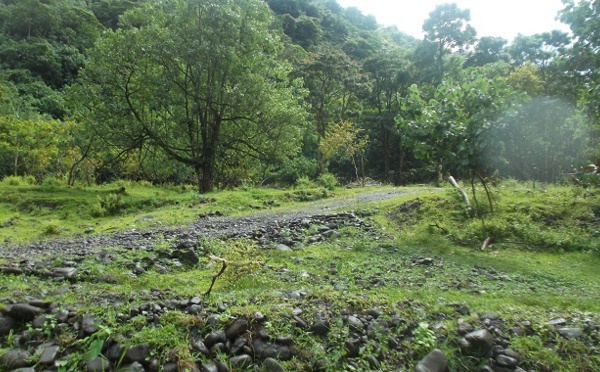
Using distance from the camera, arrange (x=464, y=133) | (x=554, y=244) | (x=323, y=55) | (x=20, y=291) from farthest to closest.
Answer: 1. (x=323, y=55)
2. (x=464, y=133)
3. (x=554, y=244)
4. (x=20, y=291)

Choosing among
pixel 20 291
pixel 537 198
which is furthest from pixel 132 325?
pixel 537 198

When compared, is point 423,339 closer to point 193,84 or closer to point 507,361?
point 507,361

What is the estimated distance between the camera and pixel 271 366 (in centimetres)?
350

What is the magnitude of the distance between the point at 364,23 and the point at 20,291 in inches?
4385

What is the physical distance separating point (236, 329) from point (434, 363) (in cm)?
191

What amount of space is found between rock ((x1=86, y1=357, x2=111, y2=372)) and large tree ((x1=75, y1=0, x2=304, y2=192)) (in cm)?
1359

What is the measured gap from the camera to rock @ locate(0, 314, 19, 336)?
3.56m

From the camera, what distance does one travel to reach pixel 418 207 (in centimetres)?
1040

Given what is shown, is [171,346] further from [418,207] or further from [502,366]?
[418,207]

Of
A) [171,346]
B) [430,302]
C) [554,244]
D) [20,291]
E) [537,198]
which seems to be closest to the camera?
[171,346]

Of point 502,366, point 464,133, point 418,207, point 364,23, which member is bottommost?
point 502,366

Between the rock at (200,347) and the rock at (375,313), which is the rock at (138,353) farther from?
the rock at (375,313)

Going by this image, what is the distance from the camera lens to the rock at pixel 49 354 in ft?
10.6

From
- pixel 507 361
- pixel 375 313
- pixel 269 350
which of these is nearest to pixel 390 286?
pixel 375 313
